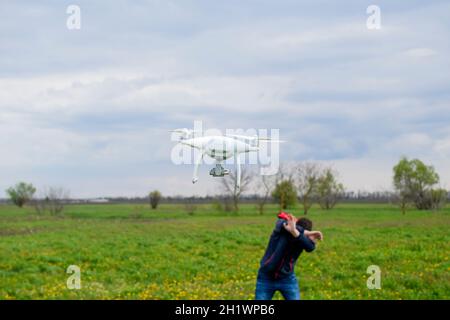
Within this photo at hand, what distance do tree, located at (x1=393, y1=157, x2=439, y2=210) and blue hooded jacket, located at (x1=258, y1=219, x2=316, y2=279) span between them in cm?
5012

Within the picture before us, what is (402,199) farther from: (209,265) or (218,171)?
(218,171)

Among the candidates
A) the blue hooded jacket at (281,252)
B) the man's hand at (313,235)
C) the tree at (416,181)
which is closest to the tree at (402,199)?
the tree at (416,181)

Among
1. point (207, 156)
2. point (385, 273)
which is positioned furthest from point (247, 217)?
point (207, 156)

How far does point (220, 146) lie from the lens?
3275mm

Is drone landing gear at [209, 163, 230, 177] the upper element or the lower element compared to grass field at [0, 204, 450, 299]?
upper

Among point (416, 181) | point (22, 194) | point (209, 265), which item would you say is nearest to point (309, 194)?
point (209, 265)

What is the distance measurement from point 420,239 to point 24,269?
2135 centimetres

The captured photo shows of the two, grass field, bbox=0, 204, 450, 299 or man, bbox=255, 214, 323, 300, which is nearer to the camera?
man, bbox=255, 214, 323, 300

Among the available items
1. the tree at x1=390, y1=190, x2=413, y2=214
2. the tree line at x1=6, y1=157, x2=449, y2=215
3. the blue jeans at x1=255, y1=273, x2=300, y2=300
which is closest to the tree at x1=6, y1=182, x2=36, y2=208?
the tree line at x1=6, y1=157, x2=449, y2=215

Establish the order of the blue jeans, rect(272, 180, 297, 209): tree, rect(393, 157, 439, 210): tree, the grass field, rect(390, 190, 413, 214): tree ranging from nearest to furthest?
rect(272, 180, 297, 209): tree, the blue jeans, the grass field, rect(393, 157, 439, 210): tree, rect(390, 190, 413, 214): tree

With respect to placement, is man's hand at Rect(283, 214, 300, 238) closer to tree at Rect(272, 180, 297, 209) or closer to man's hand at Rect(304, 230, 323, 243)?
man's hand at Rect(304, 230, 323, 243)

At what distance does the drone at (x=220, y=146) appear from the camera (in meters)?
3.28

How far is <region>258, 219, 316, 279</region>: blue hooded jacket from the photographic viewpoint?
26.4 feet

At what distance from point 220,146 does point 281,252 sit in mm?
5314
